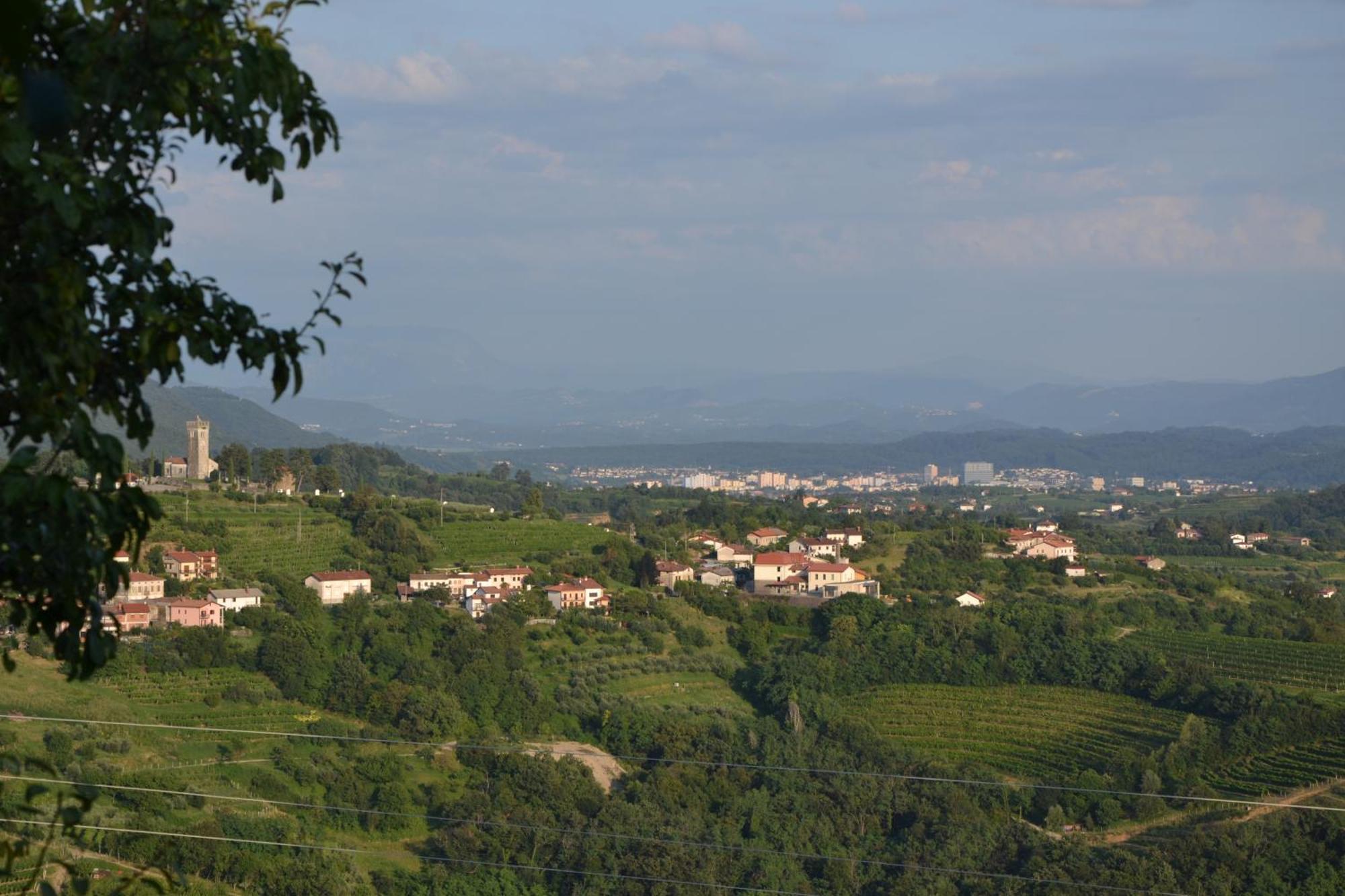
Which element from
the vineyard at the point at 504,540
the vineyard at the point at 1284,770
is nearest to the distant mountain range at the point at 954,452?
the vineyard at the point at 504,540

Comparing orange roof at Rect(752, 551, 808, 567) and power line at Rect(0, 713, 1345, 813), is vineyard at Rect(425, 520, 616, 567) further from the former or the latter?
power line at Rect(0, 713, 1345, 813)

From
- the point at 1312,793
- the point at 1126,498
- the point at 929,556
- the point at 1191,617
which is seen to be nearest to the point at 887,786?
the point at 1312,793

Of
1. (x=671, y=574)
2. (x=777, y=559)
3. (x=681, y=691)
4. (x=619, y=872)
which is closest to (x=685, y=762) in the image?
(x=619, y=872)

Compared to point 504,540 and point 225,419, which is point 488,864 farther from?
point 225,419

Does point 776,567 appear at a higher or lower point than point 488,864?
higher

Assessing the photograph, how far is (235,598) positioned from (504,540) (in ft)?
28.4

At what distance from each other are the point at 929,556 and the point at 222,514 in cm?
1483

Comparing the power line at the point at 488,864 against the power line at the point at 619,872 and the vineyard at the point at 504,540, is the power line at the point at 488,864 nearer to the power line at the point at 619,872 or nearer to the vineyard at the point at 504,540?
the power line at the point at 619,872

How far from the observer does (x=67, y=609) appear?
7.97ft

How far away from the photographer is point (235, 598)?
77.0 feet

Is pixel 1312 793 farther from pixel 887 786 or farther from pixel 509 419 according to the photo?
pixel 509 419

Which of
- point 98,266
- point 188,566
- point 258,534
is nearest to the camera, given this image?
point 98,266

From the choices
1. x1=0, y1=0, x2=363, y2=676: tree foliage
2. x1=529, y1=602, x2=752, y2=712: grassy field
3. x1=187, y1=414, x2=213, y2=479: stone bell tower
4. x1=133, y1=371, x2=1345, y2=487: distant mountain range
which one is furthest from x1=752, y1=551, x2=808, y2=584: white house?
x1=133, y1=371, x2=1345, y2=487: distant mountain range

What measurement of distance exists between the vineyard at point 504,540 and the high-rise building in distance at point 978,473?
234 ft
